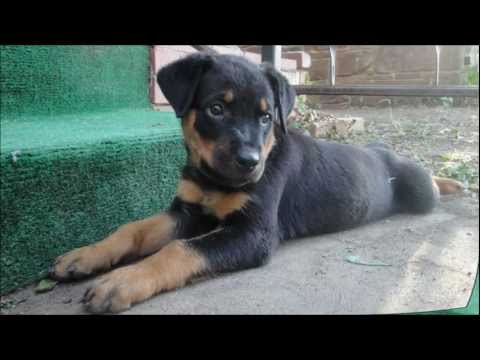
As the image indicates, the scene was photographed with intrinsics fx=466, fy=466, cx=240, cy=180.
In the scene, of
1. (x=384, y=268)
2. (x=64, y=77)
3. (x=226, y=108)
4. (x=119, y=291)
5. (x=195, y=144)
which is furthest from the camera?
(x=64, y=77)

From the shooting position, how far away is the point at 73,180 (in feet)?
6.31

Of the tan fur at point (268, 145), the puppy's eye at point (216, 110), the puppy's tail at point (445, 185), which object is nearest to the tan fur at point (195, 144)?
the puppy's eye at point (216, 110)

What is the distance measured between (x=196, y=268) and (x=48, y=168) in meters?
0.69

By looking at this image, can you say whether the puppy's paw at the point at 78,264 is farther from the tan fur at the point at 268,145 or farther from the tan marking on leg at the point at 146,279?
the tan fur at the point at 268,145

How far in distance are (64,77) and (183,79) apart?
74 centimetres

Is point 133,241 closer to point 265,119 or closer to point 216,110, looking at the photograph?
point 216,110

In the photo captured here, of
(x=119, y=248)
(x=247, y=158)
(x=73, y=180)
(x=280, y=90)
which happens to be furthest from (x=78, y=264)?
(x=280, y=90)

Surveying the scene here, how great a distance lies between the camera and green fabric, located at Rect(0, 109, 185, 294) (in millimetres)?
1715

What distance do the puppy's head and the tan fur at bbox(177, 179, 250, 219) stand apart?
10 cm

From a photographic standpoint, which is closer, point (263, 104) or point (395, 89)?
point (395, 89)

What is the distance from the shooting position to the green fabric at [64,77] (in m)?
2.19

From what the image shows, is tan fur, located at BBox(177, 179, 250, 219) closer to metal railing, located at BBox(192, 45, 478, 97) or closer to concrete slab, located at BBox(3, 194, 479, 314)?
concrete slab, located at BBox(3, 194, 479, 314)

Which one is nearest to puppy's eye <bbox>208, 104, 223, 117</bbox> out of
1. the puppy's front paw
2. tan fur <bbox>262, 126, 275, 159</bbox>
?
tan fur <bbox>262, 126, 275, 159</bbox>

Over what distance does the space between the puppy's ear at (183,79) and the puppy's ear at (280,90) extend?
272mm
